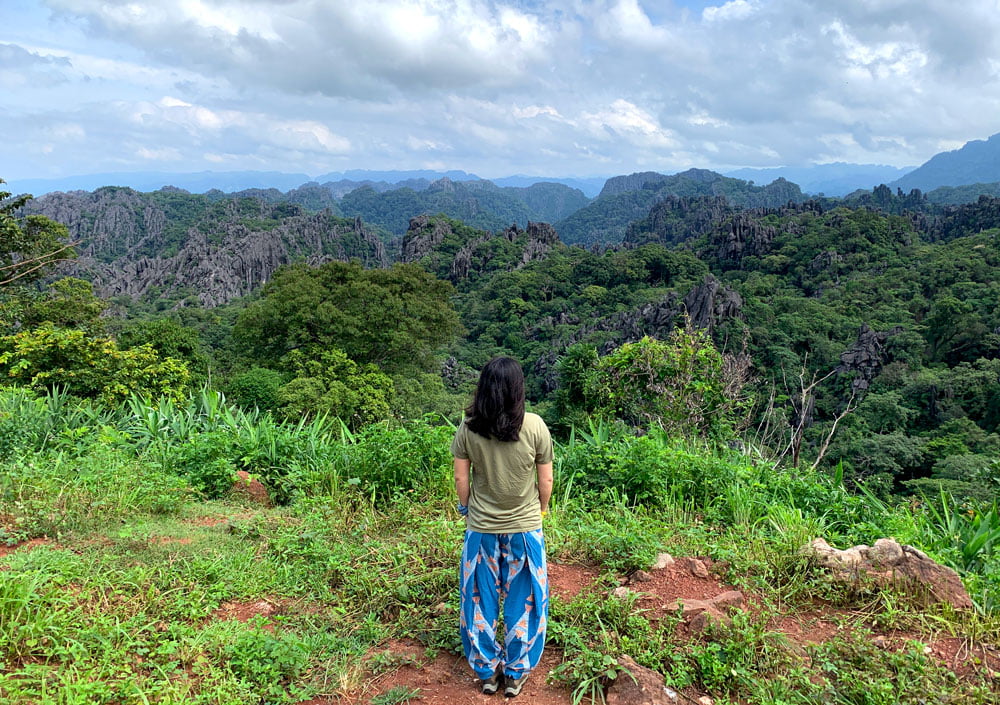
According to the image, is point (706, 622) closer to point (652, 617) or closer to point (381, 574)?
point (652, 617)

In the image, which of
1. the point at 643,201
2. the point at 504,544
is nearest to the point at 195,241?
the point at 504,544

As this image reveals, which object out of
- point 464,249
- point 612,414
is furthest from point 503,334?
point 612,414

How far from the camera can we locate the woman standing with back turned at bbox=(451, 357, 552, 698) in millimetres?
2348

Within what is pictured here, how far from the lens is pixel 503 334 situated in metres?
48.9

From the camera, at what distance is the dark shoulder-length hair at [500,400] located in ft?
7.32

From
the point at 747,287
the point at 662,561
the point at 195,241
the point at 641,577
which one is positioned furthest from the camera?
the point at 195,241

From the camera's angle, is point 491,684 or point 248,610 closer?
point 491,684

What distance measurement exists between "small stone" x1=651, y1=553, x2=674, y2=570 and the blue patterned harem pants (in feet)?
3.54

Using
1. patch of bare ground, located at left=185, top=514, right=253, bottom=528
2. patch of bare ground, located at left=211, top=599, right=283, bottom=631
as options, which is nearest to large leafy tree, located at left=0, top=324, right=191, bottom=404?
patch of bare ground, located at left=185, top=514, right=253, bottom=528

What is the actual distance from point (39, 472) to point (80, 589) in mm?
1712

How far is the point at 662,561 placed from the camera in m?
3.33

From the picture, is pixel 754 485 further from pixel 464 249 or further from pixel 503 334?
pixel 464 249

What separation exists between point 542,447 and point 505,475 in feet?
0.63

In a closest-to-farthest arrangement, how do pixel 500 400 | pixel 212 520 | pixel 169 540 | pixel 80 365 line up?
pixel 500 400, pixel 169 540, pixel 212 520, pixel 80 365
